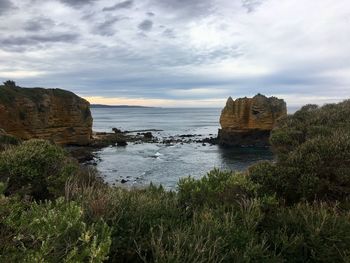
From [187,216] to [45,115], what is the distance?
2305 inches

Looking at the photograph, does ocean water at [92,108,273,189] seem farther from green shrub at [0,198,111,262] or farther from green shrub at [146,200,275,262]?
green shrub at [0,198,111,262]

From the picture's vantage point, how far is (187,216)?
9.35m

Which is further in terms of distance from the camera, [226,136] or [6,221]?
[226,136]

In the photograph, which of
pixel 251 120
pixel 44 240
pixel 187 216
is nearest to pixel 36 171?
pixel 187 216

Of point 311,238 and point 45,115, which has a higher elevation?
point 45,115

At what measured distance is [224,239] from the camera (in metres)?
7.20

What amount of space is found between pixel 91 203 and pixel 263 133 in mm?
71972

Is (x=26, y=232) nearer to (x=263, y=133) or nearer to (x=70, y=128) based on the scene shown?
(x=70, y=128)

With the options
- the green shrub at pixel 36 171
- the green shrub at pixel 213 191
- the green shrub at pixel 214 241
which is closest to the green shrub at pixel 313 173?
the green shrub at pixel 213 191

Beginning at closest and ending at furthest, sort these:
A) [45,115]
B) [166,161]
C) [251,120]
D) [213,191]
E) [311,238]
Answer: [311,238] → [213,191] → [166,161] → [45,115] → [251,120]

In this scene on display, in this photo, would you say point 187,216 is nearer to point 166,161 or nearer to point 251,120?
point 166,161

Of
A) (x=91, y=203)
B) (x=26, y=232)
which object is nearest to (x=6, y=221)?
(x=26, y=232)

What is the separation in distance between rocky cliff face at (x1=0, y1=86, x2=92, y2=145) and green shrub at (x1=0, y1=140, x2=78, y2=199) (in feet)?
144

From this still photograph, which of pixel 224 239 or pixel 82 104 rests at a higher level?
pixel 82 104
